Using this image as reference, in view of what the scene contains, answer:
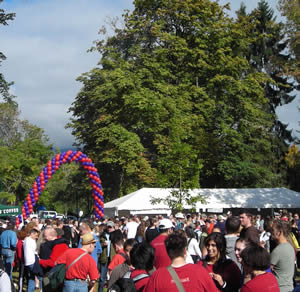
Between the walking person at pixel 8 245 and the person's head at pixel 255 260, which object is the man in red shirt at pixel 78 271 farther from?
the walking person at pixel 8 245

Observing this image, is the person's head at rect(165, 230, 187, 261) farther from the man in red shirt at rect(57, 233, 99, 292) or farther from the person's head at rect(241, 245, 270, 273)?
the man in red shirt at rect(57, 233, 99, 292)

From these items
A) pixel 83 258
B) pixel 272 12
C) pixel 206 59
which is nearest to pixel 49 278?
pixel 83 258

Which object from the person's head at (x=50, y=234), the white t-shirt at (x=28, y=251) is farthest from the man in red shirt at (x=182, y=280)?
the white t-shirt at (x=28, y=251)

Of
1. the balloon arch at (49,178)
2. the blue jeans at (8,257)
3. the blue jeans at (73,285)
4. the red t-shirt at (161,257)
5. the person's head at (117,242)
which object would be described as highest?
the balloon arch at (49,178)

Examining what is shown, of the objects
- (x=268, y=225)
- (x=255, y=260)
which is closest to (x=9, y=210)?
(x=268, y=225)

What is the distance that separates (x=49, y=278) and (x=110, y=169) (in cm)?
3044

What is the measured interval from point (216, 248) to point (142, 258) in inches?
32.0

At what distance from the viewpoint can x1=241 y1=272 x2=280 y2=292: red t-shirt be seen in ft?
13.3

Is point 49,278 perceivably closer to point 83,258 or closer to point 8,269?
point 83,258

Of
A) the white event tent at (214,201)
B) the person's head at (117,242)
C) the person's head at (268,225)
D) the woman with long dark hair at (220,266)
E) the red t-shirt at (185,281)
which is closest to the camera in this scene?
the red t-shirt at (185,281)

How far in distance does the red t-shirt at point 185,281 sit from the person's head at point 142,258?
110 centimetres

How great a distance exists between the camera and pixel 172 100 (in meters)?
34.8

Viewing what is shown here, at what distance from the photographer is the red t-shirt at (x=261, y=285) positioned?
4055mm

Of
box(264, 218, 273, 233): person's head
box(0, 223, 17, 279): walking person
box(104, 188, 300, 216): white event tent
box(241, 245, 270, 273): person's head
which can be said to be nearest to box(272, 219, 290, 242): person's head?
box(264, 218, 273, 233): person's head
